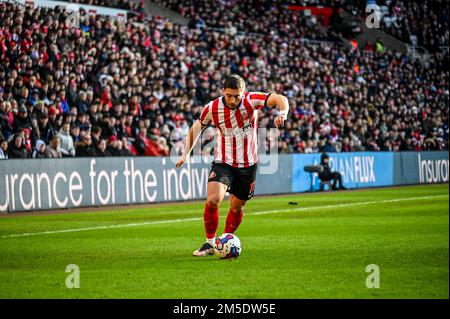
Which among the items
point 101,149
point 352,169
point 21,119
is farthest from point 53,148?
point 352,169

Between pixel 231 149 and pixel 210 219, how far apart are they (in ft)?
3.36

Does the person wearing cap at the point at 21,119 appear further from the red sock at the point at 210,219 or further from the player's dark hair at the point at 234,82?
the player's dark hair at the point at 234,82

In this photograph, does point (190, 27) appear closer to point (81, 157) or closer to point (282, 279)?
point (81, 157)

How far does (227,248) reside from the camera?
1198 cm

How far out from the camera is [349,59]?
44531 mm

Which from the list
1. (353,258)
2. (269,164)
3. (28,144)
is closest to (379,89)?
(269,164)

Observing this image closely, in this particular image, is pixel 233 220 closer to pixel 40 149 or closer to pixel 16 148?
pixel 16 148

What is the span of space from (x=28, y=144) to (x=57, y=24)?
4.78m

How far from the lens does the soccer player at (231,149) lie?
12.4 meters

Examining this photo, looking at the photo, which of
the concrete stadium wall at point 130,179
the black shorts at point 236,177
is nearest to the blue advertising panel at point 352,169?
the concrete stadium wall at point 130,179

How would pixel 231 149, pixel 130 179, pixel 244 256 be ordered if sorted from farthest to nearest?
pixel 130 179 < pixel 231 149 < pixel 244 256

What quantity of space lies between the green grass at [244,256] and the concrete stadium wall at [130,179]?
138cm

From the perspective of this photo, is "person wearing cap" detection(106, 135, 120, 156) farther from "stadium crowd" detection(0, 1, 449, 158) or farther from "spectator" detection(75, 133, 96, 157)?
"spectator" detection(75, 133, 96, 157)
